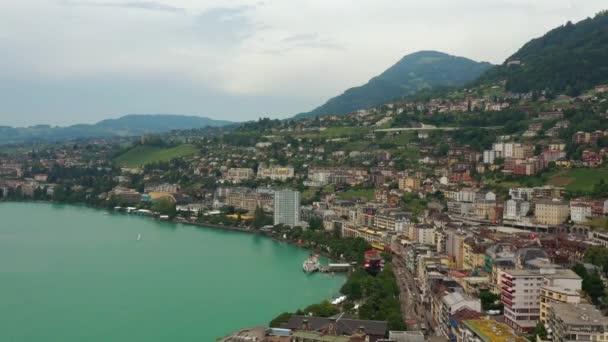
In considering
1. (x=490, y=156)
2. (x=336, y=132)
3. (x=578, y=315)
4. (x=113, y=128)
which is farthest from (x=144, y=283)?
(x=113, y=128)

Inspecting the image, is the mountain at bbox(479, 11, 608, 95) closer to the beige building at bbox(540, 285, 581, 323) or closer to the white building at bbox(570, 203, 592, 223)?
the white building at bbox(570, 203, 592, 223)

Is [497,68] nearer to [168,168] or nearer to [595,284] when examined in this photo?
[168,168]

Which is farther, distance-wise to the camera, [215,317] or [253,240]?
[253,240]

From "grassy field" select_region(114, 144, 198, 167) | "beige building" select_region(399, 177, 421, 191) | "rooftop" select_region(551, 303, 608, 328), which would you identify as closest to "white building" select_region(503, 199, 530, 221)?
"beige building" select_region(399, 177, 421, 191)

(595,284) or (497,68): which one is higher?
(497,68)

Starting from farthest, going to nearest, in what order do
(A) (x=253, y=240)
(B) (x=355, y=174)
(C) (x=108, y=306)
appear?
1. (B) (x=355, y=174)
2. (A) (x=253, y=240)
3. (C) (x=108, y=306)

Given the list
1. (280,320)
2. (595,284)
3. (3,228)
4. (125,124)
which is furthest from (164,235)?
(125,124)
